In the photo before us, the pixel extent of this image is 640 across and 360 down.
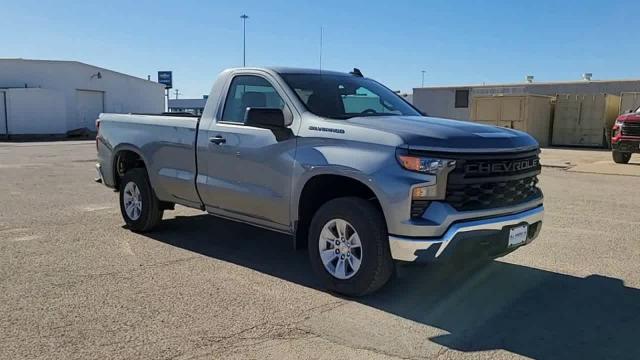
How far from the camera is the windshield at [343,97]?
5.45 metres

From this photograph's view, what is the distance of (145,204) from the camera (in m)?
7.07

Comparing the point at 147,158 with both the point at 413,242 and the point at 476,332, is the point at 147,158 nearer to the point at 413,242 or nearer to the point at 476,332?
the point at 413,242

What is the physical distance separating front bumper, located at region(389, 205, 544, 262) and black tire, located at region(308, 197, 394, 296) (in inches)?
4.8

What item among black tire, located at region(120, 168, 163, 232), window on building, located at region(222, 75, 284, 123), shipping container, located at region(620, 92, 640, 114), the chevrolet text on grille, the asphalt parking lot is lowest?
the asphalt parking lot

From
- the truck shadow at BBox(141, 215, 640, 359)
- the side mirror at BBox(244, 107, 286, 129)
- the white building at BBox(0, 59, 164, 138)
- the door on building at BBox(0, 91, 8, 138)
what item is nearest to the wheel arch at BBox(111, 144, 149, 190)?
the truck shadow at BBox(141, 215, 640, 359)

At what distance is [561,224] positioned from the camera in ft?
26.5

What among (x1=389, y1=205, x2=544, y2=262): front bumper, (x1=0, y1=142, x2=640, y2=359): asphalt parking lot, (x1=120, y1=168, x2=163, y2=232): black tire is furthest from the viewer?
(x1=120, y1=168, x2=163, y2=232): black tire

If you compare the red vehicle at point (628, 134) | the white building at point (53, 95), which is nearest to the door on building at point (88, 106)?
the white building at point (53, 95)

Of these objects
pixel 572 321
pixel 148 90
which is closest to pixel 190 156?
pixel 572 321

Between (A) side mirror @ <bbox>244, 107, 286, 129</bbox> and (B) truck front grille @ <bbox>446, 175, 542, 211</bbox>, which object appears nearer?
(B) truck front grille @ <bbox>446, 175, 542, 211</bbox>

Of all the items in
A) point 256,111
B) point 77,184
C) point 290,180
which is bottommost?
point 77,184

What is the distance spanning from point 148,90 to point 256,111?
155 feet

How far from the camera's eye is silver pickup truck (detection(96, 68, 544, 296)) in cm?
438

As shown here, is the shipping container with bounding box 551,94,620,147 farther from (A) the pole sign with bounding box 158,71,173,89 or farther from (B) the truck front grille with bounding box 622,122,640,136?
(A) the pole sign with bounding box 158,71,173,89
